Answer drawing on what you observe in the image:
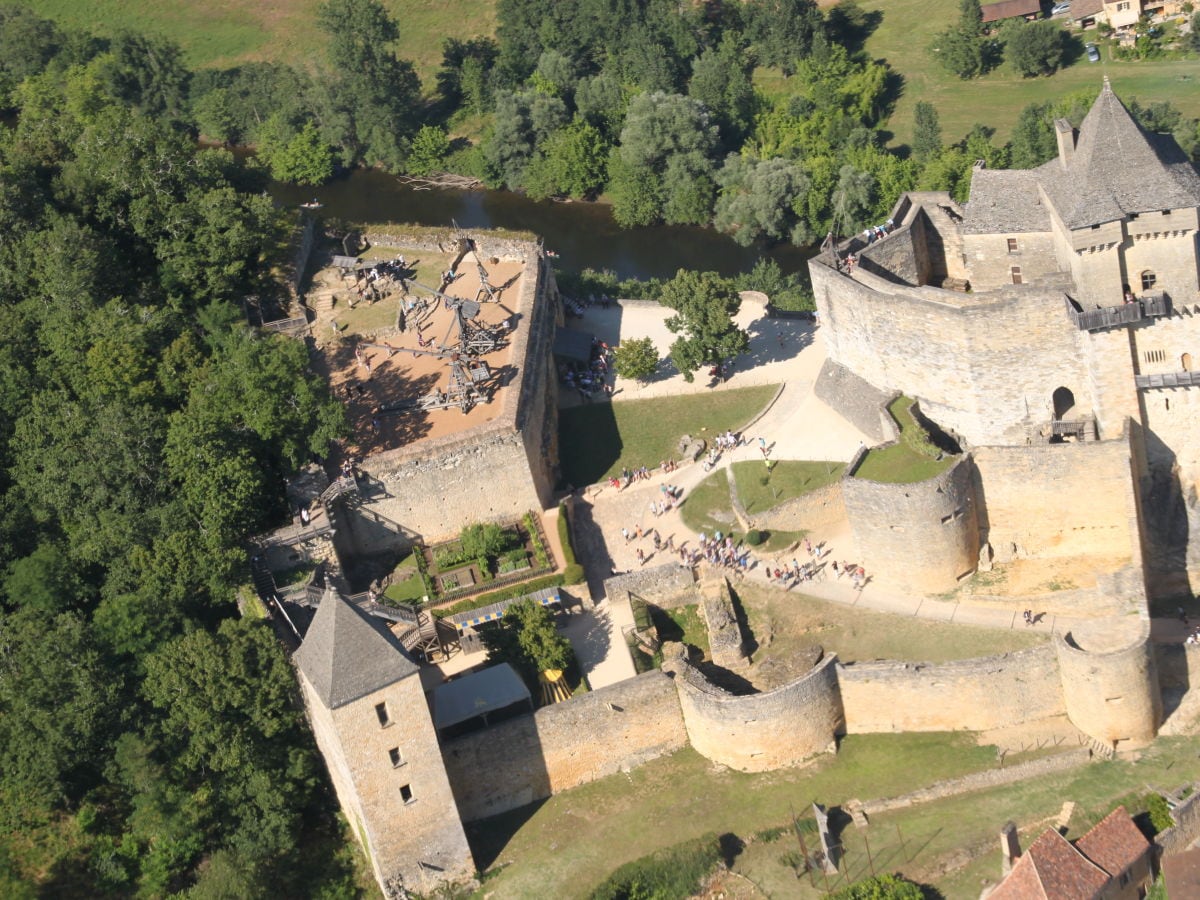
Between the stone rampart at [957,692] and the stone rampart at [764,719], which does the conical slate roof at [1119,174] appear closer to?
the stone rampart at [957,692]

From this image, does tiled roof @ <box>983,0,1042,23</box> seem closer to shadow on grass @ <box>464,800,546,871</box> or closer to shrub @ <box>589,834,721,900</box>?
shadow on grass @ <box>464,800,546,871</box>

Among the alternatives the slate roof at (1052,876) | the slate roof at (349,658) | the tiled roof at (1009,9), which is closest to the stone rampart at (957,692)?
the slate roof at (1052,876)

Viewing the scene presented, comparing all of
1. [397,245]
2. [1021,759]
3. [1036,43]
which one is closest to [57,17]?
[397,245]

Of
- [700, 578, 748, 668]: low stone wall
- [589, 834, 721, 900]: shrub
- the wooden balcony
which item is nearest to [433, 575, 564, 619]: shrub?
[700, 578, 748, 668]: low stone wall

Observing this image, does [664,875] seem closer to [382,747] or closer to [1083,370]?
[382,747]

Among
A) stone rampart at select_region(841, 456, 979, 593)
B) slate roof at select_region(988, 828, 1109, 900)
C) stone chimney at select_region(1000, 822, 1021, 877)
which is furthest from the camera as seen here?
stone rampart at select_region(841, 456, 979, 593)

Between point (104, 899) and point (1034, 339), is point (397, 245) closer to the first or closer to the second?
point (1034, 339)
